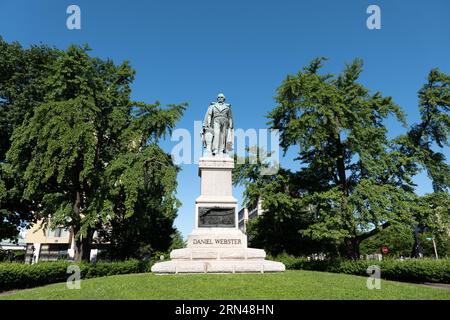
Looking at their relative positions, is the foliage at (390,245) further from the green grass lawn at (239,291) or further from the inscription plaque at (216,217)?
the green grass lawn at (239,291)

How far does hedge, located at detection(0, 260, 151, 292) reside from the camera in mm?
13133

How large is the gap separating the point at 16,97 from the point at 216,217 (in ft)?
57.7

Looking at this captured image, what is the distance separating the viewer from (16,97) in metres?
23.0

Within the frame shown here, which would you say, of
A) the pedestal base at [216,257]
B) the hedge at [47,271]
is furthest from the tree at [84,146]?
the pedestal base at [216,257]

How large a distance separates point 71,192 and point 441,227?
24509 millimetres

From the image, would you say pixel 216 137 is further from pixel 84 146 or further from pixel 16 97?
pixel 16 97

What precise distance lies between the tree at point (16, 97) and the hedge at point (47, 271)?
8.16m

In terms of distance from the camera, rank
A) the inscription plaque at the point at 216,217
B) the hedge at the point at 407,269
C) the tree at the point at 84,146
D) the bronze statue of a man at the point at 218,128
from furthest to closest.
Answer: the tree at the point at 84,146, the bronze statue of a man at the point at 218,128, the inscription plaque at the point at 216,217, the hedge at the point at 407,269

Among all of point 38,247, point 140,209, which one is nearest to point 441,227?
point 140,209

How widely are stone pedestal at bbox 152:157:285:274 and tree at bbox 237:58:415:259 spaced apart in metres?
7.11

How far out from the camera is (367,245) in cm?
6975

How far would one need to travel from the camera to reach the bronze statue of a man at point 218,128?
58.1 feet

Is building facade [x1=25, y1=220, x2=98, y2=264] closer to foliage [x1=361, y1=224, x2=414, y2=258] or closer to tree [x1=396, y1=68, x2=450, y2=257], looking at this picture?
tree [x1=396, y1=68, x2=450, y2=257]
